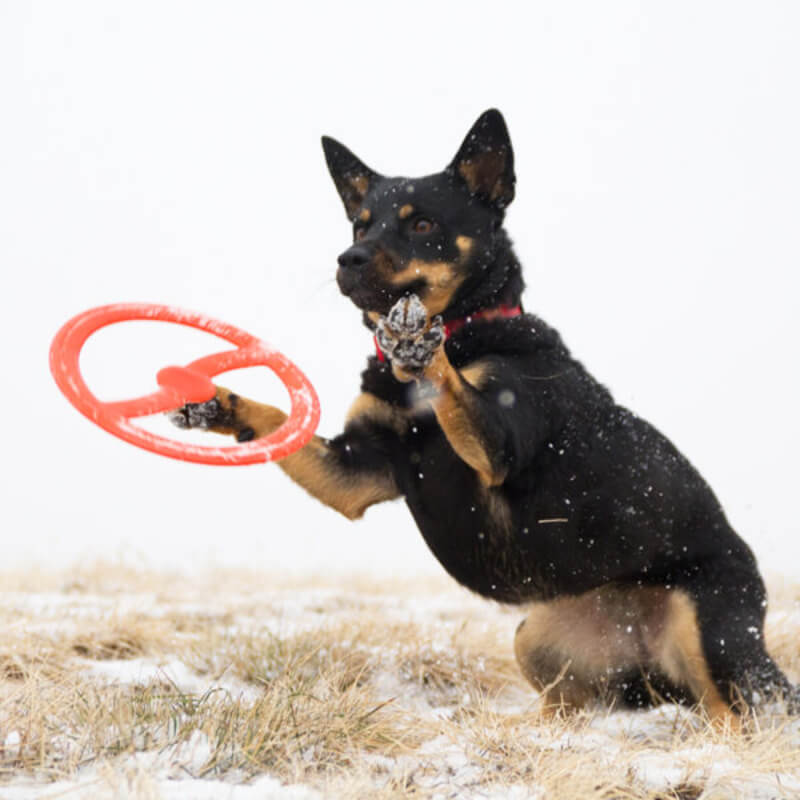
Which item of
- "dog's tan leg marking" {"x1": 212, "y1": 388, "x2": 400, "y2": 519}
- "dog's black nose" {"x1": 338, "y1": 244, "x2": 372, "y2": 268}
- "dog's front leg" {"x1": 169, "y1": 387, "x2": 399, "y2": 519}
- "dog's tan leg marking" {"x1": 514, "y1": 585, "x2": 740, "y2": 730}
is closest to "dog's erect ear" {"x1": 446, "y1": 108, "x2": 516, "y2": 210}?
"dog's black nose" {"x1": 338, "y1": 244, "x2": 372, "y2": 268}

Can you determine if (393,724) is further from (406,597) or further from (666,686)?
(406,597)

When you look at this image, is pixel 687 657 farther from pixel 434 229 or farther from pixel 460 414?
pixel 434 229

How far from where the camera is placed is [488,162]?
11.5 ft

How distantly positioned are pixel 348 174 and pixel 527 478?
159cm

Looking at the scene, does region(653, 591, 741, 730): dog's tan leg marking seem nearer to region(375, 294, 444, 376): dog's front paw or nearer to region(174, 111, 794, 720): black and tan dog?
region(174, 111, 794, 720): black and tan dog

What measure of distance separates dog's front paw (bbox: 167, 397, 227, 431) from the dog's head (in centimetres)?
63

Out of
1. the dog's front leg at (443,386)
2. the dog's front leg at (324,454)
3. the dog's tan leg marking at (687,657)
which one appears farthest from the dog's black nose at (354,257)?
the dog's tan leg marking at (687,657)

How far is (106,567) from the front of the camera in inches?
261

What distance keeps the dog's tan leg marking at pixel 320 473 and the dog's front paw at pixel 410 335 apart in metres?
0.75

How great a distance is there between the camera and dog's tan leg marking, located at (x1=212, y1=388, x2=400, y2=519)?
3180 millimetres

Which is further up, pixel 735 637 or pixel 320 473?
pixel 320 473

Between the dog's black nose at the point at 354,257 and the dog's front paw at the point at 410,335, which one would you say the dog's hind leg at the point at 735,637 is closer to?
the dog's front paw at the point at 410,335

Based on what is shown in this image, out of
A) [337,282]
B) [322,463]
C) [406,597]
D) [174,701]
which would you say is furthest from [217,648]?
[406,597]

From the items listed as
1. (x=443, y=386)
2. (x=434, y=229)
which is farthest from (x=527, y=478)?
(x=434, y=229)
